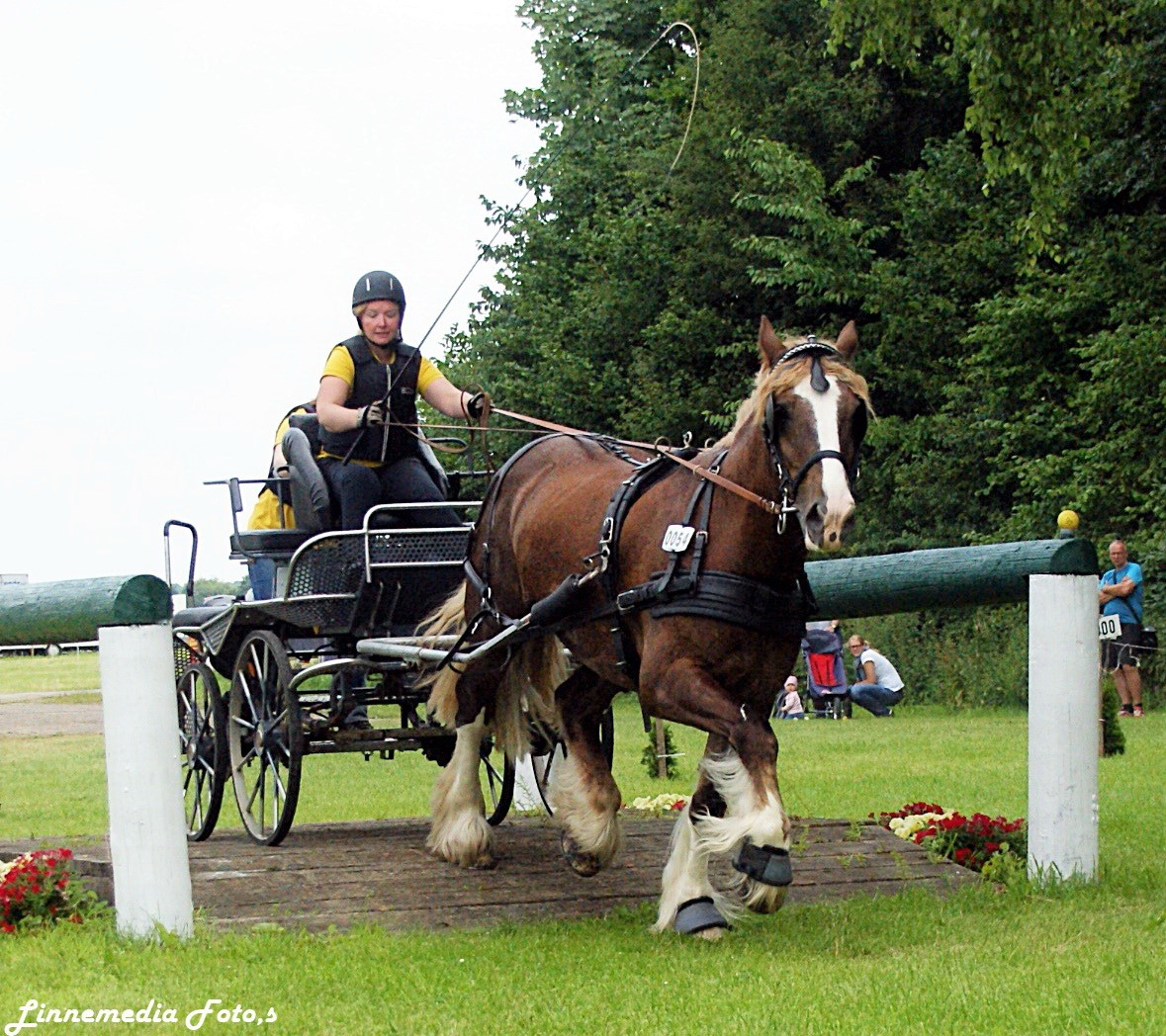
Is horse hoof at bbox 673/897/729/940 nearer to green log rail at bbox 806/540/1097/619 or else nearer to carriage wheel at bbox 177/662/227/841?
green log rail at bbox 806/540/1097/619

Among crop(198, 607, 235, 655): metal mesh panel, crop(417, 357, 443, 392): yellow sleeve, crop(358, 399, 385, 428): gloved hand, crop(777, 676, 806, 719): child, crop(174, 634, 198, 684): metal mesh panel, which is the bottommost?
crop(777, 676, 806, 719): child

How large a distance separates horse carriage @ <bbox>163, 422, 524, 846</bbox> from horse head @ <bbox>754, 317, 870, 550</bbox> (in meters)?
2.58

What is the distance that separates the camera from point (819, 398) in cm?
575

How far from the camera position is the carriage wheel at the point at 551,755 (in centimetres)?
855

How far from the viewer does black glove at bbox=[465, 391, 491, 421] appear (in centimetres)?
830

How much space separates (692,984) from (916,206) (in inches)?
879

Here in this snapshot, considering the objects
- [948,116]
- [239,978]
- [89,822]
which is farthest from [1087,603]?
[948,116]

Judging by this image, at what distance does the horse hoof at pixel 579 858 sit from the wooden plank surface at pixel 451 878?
0.13 m

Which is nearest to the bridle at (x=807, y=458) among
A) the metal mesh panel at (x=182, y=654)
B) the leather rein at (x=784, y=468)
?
the leather rein at (x=784, y=468)

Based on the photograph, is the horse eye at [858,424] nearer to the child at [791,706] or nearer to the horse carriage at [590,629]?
the horse carriage at [590,629]

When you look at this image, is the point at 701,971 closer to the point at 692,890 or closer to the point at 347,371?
the point at 692,890

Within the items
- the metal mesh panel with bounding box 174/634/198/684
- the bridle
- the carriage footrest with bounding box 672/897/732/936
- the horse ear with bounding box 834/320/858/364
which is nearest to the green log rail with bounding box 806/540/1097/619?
the horse ear with bounding box 834/320/858/364

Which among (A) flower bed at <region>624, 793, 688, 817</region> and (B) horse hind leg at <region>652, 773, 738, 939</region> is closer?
(B) horse hind leg at <region>652, 773, 738, 939</region>

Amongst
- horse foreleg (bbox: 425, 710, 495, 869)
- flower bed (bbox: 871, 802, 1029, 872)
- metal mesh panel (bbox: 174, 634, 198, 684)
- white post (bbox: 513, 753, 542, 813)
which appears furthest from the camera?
white post (bbox: 513, 753, 542, 813)
